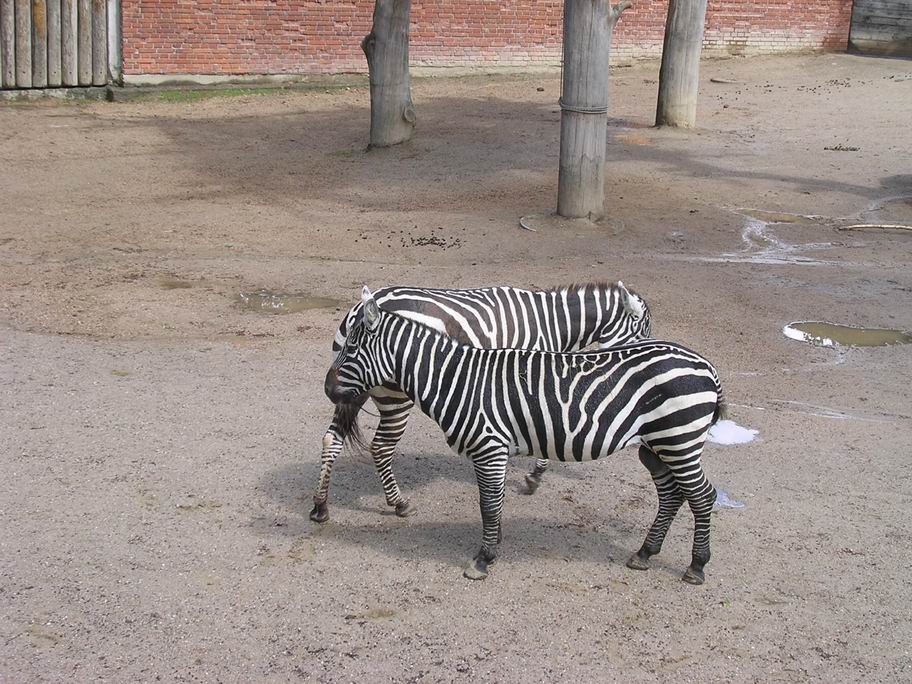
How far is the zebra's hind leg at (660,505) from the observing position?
211 inches

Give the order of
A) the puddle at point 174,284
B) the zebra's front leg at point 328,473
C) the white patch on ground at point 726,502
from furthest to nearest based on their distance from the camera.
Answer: the puddle at point 174,284 < the white patch on ground at point 726,502 < the zebra's front leg at point 328,473

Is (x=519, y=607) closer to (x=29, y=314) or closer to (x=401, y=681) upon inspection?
(x=401, y=681)

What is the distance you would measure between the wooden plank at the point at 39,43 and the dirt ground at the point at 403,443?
113 inches

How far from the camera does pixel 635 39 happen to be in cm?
2298

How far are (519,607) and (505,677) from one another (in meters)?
0.57

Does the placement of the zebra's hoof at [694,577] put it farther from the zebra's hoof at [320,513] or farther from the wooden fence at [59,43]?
the wooden fence at [59,43]

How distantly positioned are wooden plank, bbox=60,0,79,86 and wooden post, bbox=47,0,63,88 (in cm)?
6

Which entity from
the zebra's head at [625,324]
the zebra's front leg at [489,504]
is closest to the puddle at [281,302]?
the zebra's head at [625,324]

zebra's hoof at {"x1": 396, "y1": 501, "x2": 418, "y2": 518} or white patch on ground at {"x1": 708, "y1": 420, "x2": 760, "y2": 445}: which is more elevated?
white patch on ground at {"x1": 708, "y1": 420, "x2": 760, "y2": 445}

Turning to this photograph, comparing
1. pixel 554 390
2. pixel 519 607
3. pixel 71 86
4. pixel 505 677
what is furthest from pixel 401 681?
pixel 71 86

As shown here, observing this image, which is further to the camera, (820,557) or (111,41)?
(111,41)

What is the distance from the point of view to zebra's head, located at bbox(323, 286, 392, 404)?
5410 mm

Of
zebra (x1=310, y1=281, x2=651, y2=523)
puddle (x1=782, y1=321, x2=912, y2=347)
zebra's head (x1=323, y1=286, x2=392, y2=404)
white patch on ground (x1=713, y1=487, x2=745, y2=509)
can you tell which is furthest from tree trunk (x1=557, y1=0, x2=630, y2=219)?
zebra's head (x1=323, y1=286, x2=392, y2=404)

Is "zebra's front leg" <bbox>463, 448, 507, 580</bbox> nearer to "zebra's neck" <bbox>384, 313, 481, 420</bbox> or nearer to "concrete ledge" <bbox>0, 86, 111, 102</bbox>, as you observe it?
"zebra's neck" <bbox>384, 313, 481, 420</bbox>
